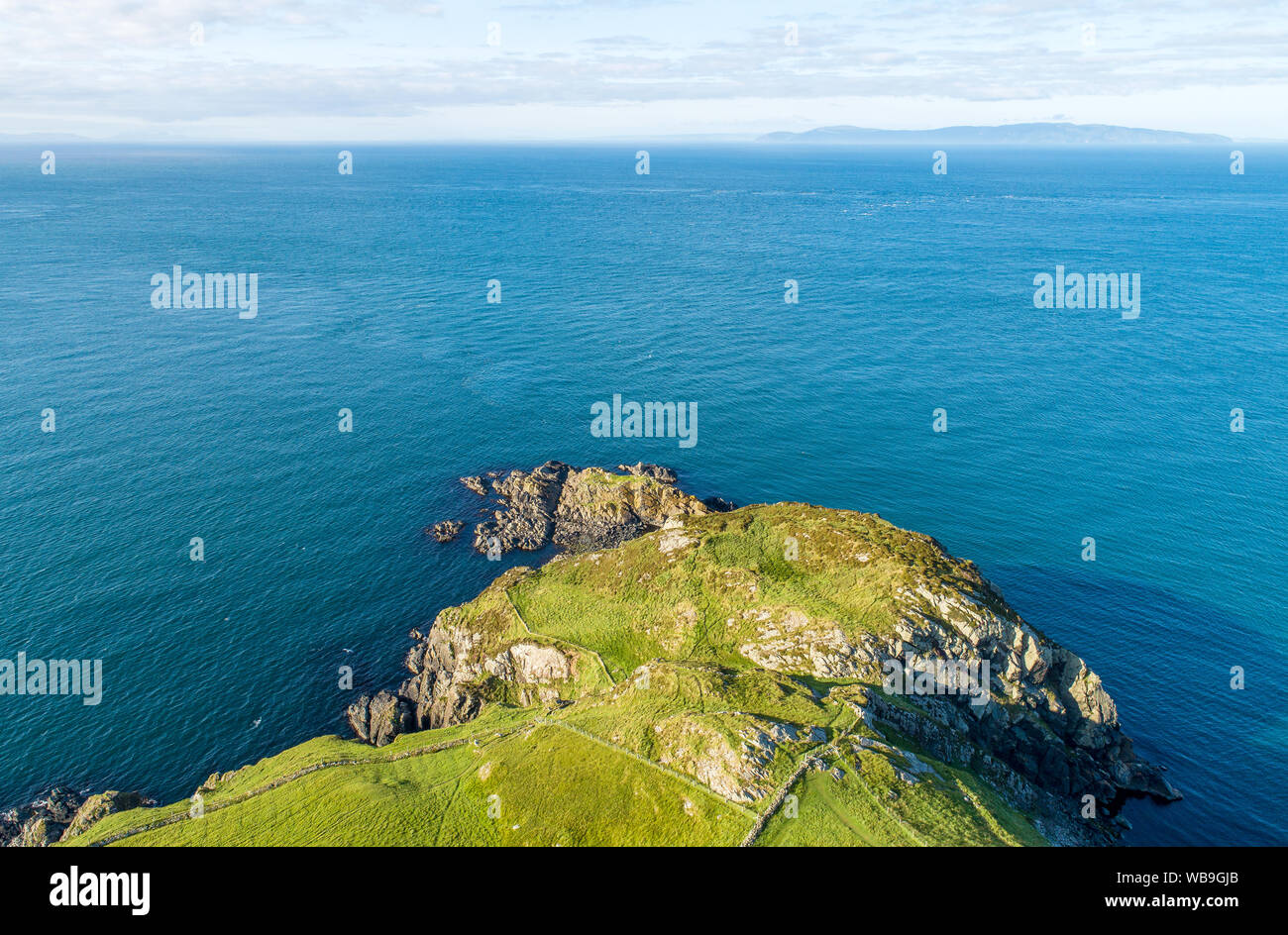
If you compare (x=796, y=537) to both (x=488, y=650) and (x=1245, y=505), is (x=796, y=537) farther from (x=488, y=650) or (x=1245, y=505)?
(x=1245, y=505)

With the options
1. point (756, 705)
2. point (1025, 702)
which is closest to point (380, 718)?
point (756, 705)

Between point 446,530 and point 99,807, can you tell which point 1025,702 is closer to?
point 446,530

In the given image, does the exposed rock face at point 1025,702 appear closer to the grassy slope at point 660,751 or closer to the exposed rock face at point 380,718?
the grassy slope at point 660,751

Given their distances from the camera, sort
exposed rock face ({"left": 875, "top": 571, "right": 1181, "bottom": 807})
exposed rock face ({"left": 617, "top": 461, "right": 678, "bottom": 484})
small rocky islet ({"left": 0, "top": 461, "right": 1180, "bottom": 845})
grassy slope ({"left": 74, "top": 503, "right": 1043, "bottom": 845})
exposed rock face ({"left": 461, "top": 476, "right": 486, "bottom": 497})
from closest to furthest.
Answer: grassy slope ({"left": 74, "top": 503, "right": 1043, "bottom": 845})
small rocky islet ({"left": 0, "top": 461, "right": 1180, "bottom": 845})
exposed rock face ({"left": 875, "top": 571, "right": 1181, "bottom": 807})
exposed rock face ({"left": 617, "top": 461, "right": 678, "bottom": 484})
exposed rock face ({"left": 461, "top": 476, "right": 486, "bottom": 497})

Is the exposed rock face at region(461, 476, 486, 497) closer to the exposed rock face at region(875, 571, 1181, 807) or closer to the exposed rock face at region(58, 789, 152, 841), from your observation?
the exposed rock face at region(58, 789, 152, 841)

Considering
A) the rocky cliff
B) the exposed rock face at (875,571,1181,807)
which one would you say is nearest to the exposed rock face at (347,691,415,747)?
the rocky cliff

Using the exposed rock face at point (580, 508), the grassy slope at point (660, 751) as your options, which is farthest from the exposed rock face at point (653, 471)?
the grassy slope at point (660, 751)

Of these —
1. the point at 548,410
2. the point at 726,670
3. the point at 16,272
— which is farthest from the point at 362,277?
the point at 726,670
